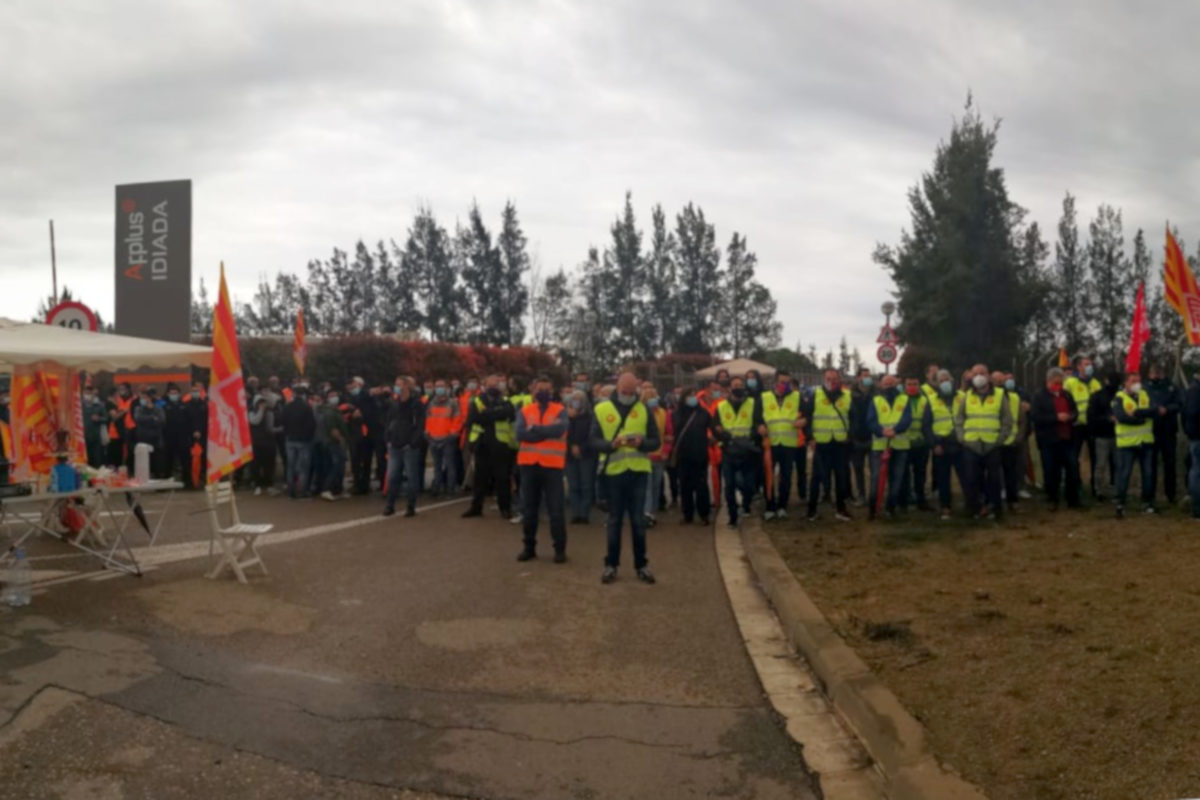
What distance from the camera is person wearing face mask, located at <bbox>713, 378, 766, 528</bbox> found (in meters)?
13.0

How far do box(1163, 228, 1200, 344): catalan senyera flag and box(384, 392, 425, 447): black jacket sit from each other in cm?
1115

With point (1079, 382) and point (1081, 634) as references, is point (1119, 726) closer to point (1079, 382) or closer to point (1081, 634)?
point (1081, 634)

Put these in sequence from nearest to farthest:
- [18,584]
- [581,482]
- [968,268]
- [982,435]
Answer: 1. [18,584]
2. [982,435]
3. [581,482]
4. [968,268]

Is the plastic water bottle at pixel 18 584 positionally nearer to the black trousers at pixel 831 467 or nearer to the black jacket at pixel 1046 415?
the black trousers at pixel 831 467

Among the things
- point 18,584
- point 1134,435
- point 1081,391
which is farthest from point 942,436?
point 18,584

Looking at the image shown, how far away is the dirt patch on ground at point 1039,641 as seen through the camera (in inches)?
180

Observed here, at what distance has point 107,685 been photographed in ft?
20.2

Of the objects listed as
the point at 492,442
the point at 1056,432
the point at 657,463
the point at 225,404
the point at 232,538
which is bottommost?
the point at 232,538

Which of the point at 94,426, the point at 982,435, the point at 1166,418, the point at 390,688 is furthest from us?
the point at 94,426

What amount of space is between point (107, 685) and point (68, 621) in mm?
1846

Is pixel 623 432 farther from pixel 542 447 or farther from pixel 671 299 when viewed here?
pixel 671 299

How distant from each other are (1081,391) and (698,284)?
47.2 meters

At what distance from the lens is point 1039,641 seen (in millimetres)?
6523

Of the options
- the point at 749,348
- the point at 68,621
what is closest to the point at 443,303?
the point at 749,348
